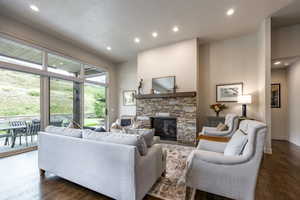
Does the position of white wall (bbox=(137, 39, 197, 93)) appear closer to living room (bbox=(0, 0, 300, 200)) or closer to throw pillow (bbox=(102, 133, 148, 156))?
living room (bbox=(0, 0, 300, 200))

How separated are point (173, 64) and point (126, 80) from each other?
113 inches

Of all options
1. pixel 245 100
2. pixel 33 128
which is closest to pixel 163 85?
pixel 245 100

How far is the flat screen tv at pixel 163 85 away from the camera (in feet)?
15.5

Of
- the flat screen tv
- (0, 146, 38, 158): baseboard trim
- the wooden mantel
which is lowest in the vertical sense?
(0, 146, 38, 158): baseboard trim

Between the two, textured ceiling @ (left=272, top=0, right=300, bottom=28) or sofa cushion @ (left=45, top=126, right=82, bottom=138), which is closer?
sofa cushion @ (left=45, top=126, right=82, bottom=138)

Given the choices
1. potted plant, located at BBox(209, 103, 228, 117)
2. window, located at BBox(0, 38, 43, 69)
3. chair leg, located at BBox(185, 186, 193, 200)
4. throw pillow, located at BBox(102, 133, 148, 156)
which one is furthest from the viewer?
potted plant, located at BBox(209, 103, 228, 117)

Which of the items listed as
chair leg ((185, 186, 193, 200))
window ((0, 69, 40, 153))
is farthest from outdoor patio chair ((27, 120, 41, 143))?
chair leg ((185, 186, 193, 200))

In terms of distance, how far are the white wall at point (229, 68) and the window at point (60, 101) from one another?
5.02 metres

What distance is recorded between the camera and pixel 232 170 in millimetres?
1366

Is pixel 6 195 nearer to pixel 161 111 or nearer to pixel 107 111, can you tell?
pixel 161 111

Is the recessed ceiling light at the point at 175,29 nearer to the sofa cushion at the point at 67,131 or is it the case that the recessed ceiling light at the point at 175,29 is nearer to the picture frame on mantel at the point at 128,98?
the picture frame on mantel at the point at 128,98

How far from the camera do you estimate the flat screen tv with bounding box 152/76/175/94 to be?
185 inches

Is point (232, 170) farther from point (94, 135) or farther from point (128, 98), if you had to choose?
point (128, 98)

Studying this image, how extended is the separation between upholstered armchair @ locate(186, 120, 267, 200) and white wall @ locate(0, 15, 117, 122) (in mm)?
5093
